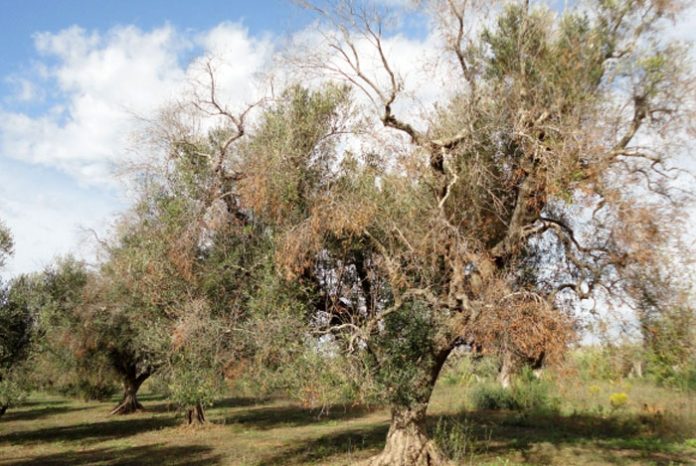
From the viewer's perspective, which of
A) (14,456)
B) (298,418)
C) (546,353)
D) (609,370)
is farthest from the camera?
(298,418)

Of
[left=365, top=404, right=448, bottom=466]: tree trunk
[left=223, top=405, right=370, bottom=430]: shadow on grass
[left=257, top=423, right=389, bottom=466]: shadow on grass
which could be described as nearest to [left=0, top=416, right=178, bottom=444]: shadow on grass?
[left=223, top=405, right=370, bottom=430]: shadow on grass

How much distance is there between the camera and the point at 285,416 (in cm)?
3241

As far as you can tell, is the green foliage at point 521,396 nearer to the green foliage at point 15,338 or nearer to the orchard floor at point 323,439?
the orchard floor at point 323,439

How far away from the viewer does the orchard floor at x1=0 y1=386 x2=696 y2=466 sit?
16.6 m

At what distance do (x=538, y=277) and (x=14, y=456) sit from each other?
20.2 m

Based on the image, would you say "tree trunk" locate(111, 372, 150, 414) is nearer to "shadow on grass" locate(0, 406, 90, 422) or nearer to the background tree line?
"shadow on grass" locate(0, 406, 90, 422)

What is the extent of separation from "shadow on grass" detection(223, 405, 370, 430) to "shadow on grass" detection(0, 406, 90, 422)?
1516 centimetres

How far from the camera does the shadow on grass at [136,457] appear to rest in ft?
62.0

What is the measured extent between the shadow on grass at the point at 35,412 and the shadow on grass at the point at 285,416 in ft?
49.7

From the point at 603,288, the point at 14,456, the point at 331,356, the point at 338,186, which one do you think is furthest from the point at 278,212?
the point at 14,456

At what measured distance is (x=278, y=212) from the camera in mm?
13539

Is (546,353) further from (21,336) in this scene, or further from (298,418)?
(298,418)

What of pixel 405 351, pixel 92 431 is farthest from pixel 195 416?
pixel 405 351

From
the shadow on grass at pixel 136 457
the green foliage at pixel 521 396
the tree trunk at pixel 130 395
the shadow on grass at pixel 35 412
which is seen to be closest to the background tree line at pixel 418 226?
the shadow on grass at pixel 136 457
